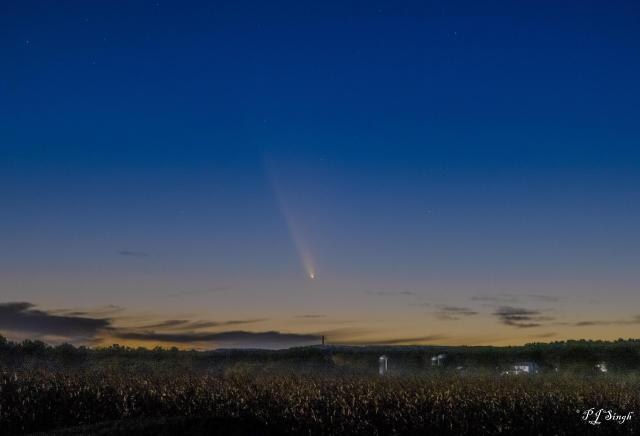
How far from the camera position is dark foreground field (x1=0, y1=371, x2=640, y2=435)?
12.9 metres

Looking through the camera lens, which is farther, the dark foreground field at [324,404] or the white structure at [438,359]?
the white structure at [438,359]

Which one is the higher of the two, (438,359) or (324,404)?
(438,359)

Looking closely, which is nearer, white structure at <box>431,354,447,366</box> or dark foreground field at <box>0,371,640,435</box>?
dark foreground field at <box>0,371,640,435</box>

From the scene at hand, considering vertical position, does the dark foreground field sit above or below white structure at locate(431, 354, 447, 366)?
below

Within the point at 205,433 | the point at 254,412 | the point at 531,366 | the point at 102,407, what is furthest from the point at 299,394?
the point at 531,366

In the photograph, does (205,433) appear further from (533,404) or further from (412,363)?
(412,363)

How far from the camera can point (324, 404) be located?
1380cm

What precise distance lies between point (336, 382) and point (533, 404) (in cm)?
455

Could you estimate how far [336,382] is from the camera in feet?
54.4

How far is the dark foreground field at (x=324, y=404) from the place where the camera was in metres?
12.9

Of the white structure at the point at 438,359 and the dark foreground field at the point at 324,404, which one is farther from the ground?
the white structure at the point at 438,359

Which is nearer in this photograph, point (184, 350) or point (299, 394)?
point (299, 394)

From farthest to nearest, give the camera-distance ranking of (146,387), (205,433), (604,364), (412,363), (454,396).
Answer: (412,363) → (604,364) → (146,387) → (454,396) → (205,433)

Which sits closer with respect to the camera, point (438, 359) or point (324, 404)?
point (324, 404)
